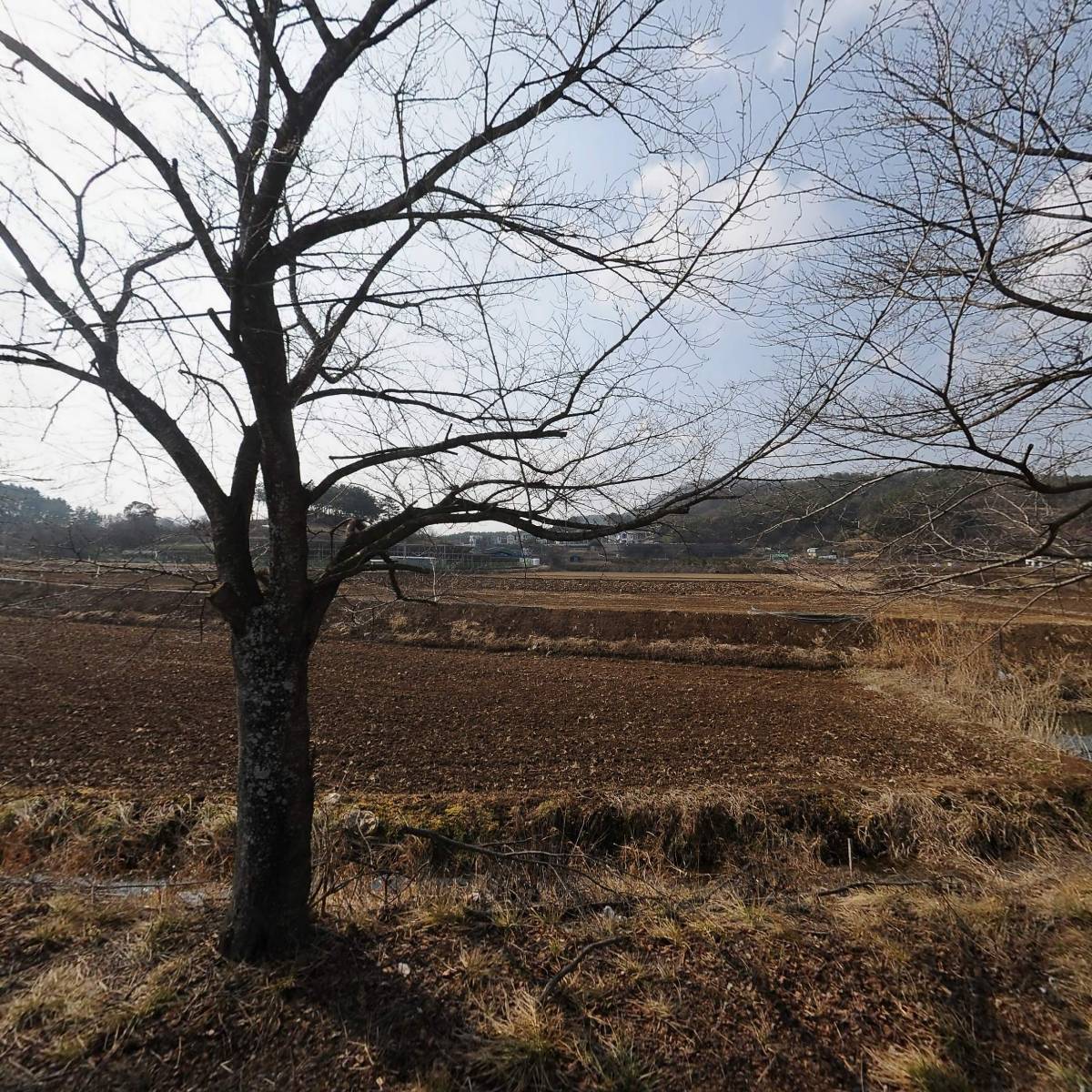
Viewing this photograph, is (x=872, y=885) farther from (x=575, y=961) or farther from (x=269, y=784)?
(x=269, y=784)

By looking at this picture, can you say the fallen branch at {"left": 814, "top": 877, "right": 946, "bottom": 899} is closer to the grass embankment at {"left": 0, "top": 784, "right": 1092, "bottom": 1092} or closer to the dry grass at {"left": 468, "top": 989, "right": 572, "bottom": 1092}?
the grass embankment at {"left": 0, "top": 784, "right": 1092, "bottom": 1092}

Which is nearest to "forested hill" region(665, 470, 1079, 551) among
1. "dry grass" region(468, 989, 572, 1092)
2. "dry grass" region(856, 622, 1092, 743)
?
"dry grass" region(468, 989, 572, 1092)

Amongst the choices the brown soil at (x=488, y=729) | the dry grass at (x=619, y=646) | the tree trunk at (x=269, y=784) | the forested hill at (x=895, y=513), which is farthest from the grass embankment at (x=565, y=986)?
the dry grass at (x=619, y=646)

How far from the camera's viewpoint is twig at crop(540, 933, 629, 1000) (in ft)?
9.78

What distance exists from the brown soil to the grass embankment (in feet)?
9.33

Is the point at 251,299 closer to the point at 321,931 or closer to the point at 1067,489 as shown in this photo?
the point at 321,931

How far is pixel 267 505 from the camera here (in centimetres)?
288

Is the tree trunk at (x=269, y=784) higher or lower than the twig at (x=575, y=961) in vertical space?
higher

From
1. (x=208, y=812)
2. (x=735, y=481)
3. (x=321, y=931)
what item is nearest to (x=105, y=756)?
(x=208, y=812)

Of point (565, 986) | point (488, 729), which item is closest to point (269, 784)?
point (565, 986)

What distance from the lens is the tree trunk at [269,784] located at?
284 centimetres

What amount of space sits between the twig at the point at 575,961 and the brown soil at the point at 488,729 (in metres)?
4.26

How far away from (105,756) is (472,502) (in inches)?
343

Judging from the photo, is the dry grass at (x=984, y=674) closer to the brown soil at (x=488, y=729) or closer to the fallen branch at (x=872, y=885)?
the brown soil at (x=488, y=729)
